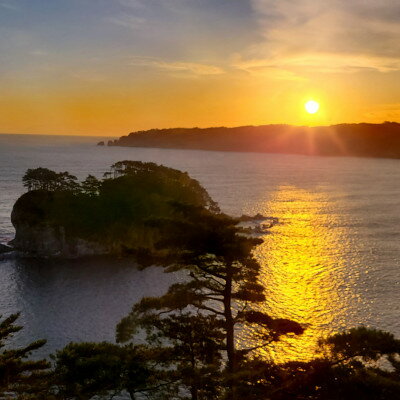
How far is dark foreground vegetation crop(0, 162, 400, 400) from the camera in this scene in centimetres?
1662

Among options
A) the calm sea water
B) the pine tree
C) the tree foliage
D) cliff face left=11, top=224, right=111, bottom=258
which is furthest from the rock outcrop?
the pine tree

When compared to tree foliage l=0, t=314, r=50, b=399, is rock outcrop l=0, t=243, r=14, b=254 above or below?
below

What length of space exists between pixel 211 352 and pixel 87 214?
57.9 m

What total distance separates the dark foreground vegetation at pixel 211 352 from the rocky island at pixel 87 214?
45.5 meters

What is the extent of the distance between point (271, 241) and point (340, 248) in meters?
12.7

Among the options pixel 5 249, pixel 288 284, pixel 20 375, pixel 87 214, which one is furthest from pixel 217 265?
pixel 5 249

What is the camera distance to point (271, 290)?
55.7 meters

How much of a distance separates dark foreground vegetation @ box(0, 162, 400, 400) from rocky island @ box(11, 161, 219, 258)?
149 ft

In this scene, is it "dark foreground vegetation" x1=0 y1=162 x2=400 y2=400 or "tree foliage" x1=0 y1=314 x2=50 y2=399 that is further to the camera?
"tree foliage" x1=0 y1=314 x2=50 y2=399

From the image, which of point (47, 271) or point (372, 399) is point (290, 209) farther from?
point (372, 399)

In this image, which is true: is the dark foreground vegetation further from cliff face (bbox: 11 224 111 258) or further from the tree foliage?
cliff face (bbox: 11 224 111 258)

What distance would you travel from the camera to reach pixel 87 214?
74438 mm

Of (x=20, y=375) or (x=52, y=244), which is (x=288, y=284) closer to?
(x=52, y=244)

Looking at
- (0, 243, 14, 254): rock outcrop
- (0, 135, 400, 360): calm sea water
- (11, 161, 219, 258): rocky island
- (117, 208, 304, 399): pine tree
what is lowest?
(0, 135, 400, 360): calm sea water
